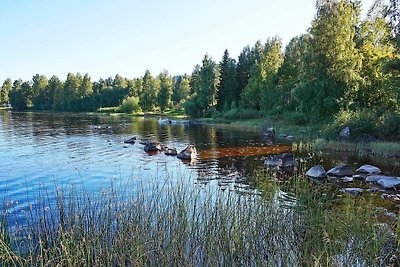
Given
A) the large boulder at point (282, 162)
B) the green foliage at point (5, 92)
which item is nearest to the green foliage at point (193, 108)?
the large boulder at point (282, 162)

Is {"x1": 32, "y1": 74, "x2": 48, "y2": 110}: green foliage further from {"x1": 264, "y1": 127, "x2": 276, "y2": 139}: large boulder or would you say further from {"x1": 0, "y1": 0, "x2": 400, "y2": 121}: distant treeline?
{"x1": 264, "y1": 127, "x2": 276, "y2": 139}: large boulder

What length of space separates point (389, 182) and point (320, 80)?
1971 cm

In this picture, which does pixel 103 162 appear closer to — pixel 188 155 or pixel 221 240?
pixel 188 155

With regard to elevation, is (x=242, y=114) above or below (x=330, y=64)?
below

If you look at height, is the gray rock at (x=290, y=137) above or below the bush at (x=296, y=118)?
below

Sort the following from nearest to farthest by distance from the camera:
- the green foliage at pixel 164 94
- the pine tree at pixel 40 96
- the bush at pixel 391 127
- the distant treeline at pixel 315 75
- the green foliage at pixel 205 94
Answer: the bush at pixel 391 127 < the distant treeline at pixel 315 75 < the green foliage at pixel 205 94 < the green foliage at pixel 164 94 < the pine tree at pixel 40 96

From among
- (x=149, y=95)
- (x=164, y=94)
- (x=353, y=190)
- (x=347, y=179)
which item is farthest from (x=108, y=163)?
(x=149, y=95)

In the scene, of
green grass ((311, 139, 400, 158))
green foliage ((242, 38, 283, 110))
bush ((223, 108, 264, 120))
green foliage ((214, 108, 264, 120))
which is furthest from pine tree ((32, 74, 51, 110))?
green grass ((311, 139, 400, 158))

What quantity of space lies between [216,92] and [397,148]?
48.7m

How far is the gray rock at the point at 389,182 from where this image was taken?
15.3 meters

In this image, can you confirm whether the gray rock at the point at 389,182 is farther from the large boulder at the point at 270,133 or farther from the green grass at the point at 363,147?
the large boulder at the point at 270,133

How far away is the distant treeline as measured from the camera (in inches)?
1238

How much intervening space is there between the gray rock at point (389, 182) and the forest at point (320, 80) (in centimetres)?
907

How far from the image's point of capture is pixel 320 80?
3378 centimetres
